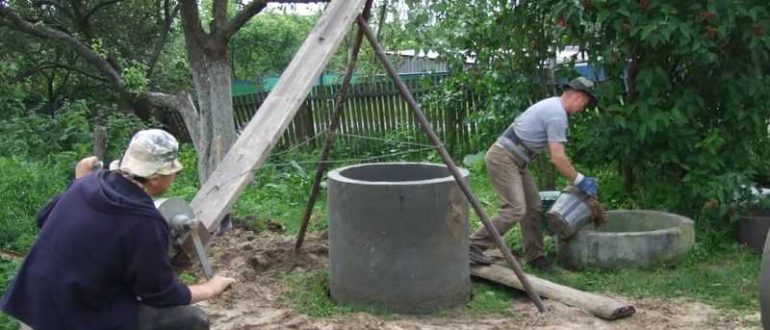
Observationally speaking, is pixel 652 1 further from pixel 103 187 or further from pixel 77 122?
pixel 77 122

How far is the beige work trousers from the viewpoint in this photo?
22.1 ft

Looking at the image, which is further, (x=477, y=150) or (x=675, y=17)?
(x=477, y=150)

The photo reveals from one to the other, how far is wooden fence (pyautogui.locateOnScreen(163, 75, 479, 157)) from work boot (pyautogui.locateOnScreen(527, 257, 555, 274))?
5.71 metres

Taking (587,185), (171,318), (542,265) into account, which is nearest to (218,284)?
(171,318)

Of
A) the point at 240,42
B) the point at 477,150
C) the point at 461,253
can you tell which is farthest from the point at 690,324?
the point at 240,42

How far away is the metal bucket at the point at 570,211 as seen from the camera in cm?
695

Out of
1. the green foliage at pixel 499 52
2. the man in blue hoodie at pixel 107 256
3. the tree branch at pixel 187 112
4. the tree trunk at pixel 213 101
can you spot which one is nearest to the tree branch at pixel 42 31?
the tree branch at pixel 187 112

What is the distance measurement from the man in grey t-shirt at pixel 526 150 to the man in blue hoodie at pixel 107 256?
11.8ft

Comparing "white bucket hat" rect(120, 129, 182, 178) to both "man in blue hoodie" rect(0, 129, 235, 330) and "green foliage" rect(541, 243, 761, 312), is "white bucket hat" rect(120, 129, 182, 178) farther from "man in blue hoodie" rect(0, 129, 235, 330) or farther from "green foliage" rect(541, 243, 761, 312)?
"green foliage" rect(541, 243, 761, 312)

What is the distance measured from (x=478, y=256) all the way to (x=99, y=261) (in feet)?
13.0

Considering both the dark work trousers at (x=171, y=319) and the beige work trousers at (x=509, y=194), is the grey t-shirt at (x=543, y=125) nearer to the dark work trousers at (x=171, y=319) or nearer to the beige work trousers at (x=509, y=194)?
the beige work trousers at (x=509, y=194)

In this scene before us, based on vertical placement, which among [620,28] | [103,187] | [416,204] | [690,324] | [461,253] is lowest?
[690,324]

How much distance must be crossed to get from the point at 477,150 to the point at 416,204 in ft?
21.9

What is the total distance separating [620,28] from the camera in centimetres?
734
